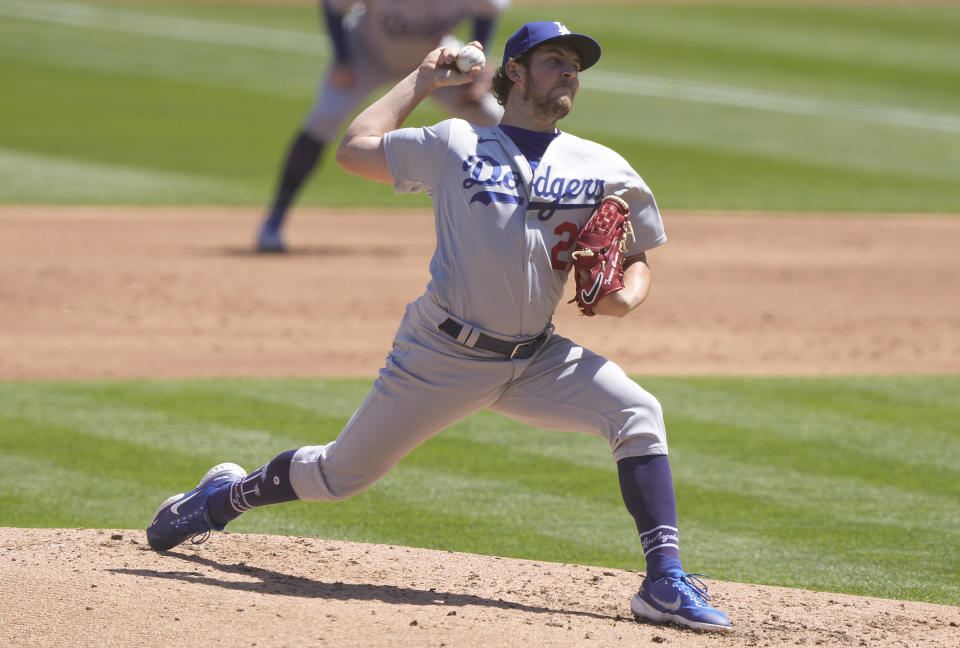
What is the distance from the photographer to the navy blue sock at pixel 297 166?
10.7 m

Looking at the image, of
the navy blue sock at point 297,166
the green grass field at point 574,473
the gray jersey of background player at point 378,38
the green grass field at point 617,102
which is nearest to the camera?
the green grass field at point 574,473

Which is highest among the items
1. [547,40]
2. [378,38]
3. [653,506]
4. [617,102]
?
[617,102]

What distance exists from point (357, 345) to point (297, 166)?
8.80 feet

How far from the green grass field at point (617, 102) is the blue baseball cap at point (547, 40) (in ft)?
31.9

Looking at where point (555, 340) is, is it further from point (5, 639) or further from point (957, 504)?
point (957, 504)

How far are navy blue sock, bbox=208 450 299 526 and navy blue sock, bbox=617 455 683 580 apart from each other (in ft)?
3.41

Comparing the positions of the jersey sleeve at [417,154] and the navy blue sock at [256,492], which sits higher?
the jersey sleeve at [417,154]

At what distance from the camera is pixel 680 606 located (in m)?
3.94

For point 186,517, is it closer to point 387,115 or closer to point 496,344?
point 496,344

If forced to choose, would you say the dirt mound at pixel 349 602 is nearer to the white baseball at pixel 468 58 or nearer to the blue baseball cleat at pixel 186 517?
the blue baseball cleat at pixel 186 517

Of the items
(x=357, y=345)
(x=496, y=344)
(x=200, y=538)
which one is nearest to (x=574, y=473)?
(x=200, y=538)

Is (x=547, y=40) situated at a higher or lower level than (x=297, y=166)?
higher

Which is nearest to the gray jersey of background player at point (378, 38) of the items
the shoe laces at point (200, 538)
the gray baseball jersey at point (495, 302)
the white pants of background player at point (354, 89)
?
the white pants of background player at point (354, 89)

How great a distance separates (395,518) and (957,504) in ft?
7.30
